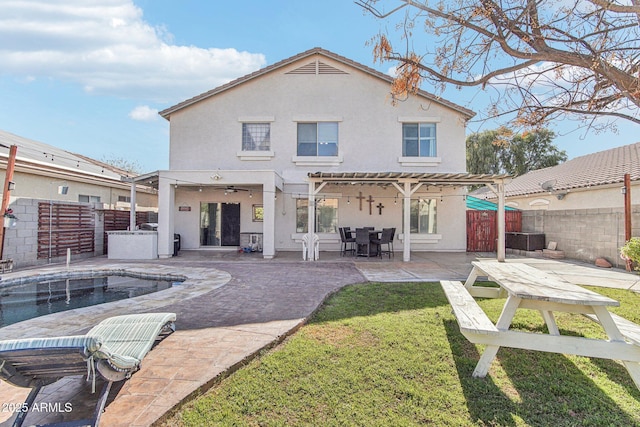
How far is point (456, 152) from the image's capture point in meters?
13.6

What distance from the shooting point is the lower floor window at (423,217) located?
1388 centimetres

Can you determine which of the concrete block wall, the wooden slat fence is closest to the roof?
the wooden slat fence

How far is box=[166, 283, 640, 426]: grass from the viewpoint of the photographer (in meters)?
2.48

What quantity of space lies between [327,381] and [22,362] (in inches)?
89.6

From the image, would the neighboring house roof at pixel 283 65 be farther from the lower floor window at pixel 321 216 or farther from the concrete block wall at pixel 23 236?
the concrete block wall at pixel 23 236

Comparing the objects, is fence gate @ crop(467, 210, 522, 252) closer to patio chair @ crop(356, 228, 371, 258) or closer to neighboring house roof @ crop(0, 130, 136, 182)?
patio chair @ crop(356, 228, 371, 258)

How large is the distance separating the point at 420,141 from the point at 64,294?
12.9m

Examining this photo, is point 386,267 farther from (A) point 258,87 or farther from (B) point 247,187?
(A) point 258,87

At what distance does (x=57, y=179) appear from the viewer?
464 inches

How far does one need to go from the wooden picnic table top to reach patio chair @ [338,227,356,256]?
7.42m

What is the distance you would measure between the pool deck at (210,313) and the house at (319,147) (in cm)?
287

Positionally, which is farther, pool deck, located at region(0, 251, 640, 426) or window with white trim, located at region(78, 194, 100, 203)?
window with white trim, located at region(78, 194, 100, 203)

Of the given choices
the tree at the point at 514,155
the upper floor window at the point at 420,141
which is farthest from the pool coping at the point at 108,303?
the tree at the point at 514,155

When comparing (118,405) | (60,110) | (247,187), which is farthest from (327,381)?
(60,110)
